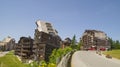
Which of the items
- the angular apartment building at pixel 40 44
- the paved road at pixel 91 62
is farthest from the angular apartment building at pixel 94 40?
the paved road at pixel 91 62

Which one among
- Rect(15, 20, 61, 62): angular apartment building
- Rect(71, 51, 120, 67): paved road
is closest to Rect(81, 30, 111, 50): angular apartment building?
Rect(15, 20, 61, 62): angular apartment building

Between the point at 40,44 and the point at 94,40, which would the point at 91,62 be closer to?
the point at 40,44

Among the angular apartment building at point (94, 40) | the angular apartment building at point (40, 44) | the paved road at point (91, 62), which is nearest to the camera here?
the paved road at point (91, 62)

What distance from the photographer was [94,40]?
14262 centimetres

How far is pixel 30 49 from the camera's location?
382ft

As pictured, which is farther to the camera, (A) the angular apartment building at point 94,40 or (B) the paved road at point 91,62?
(A) the angular apartment building at point 94,40

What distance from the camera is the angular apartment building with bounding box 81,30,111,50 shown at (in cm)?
14288

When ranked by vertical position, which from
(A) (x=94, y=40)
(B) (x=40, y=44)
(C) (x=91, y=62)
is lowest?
(C) (x=91, y=62)

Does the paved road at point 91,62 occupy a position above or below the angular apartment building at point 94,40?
below

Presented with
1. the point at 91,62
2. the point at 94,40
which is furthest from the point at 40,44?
the point at 91,62

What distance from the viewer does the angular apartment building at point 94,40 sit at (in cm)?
14288

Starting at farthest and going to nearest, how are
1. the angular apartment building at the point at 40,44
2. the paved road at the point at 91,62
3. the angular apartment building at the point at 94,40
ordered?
the angular apartment building at the point at 94,40 < the angular apartment building at the point at 40,44 < the paved road at the point at 91,62

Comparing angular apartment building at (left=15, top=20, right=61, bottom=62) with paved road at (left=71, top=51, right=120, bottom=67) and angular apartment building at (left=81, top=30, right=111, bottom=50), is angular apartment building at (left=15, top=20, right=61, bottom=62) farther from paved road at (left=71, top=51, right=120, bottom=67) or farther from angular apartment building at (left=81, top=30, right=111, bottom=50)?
paved road at (left=71, top=51, right=120, bottom=67)

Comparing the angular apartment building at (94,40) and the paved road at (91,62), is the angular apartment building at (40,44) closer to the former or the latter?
the angular apartment building at (94,40)
